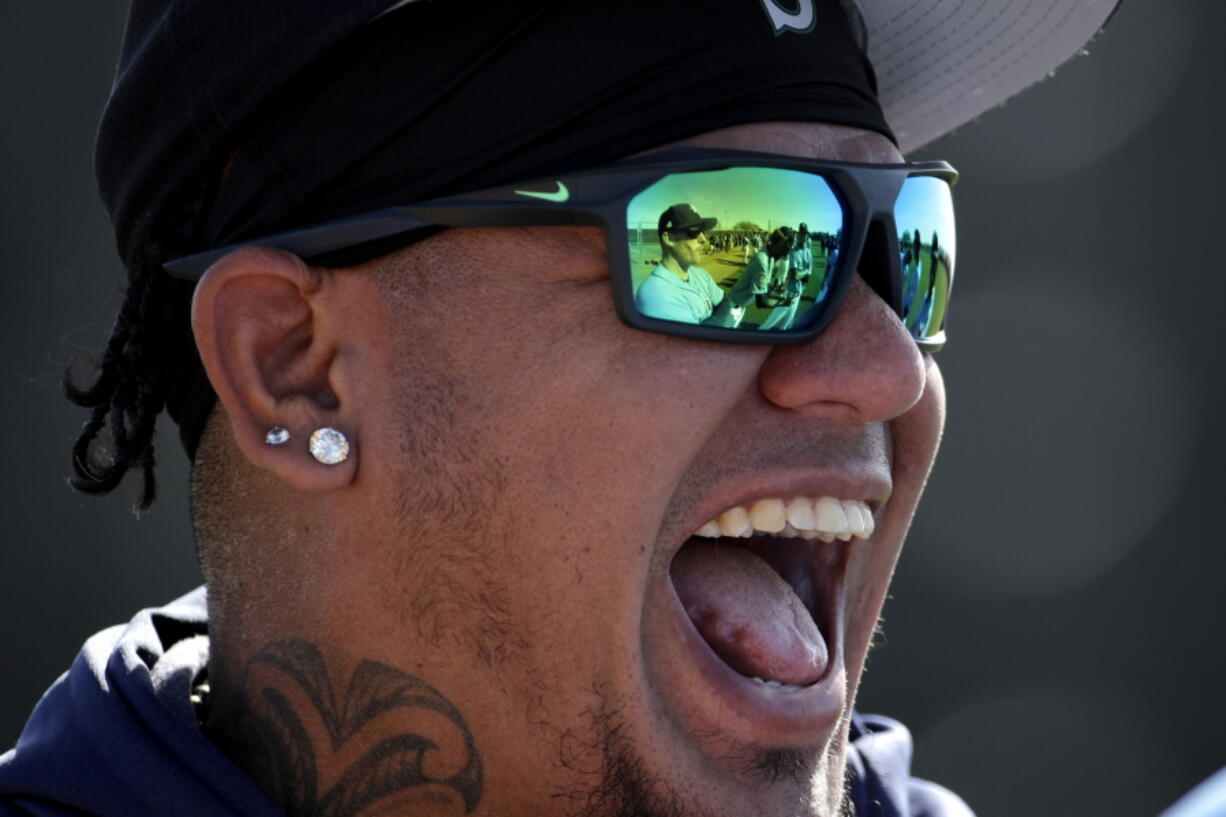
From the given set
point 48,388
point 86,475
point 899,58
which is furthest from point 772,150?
point 48,388

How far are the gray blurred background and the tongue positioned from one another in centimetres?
303

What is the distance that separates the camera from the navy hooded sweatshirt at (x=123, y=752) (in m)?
2.04

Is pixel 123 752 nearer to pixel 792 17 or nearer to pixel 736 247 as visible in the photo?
pixel 736 247

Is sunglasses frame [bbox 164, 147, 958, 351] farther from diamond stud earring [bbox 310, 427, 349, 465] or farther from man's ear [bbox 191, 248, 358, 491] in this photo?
diamond stud earring [bbox 310, 427, 349, 465]

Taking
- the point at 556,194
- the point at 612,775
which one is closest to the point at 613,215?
the point at 556,194

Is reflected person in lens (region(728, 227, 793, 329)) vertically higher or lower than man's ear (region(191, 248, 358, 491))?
higher

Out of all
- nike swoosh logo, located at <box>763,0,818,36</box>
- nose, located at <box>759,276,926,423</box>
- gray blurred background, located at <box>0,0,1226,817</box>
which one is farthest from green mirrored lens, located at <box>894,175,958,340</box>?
gray blurred background, located at <box>0,0,1226,817</box>

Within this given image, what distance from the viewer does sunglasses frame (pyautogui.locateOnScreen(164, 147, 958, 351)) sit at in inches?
77.8

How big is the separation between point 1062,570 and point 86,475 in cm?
387

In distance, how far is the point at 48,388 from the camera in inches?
164

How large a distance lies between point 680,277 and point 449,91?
43cm

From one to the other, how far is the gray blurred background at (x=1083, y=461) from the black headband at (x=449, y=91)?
10.8ft

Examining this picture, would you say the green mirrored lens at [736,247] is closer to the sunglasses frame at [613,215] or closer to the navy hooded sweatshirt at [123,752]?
the sunglasses frame at [613,215]

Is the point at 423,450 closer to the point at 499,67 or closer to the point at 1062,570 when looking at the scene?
the point at 499,67
